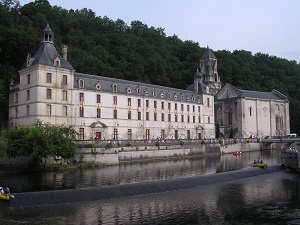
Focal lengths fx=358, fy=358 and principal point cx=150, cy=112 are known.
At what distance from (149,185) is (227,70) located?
88.3 metres

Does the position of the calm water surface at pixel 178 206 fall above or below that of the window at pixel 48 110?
below

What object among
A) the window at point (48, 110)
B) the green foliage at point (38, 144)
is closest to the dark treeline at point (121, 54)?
the window at point (48, 110)

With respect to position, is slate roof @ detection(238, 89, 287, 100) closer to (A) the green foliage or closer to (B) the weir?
(A) the green foliage

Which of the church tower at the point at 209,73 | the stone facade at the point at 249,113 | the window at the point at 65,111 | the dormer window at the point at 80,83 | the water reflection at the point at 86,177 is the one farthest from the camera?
the church tower at the point at 209,73

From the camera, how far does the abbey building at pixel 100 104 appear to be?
48125 millimetres

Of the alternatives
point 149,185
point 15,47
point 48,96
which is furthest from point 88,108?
point 149,185

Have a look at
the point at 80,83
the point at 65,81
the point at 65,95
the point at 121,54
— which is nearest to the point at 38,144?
the point at 65,95

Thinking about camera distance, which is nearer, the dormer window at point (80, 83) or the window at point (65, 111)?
the window at point (65, 111)

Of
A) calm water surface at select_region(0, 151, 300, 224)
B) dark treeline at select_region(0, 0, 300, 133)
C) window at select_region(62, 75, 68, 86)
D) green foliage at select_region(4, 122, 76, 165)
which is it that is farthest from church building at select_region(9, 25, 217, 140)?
calm water surface at select_region(0, 151, 300, 224)

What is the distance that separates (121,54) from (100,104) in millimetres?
36499

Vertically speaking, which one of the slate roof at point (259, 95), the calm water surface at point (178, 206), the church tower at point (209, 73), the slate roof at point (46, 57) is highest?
the church tower at point (209, 73)

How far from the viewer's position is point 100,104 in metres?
53.2

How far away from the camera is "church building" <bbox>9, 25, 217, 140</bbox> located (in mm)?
48000

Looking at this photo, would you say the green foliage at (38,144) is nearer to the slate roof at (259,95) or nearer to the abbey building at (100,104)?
the abbey building at (100,104)
